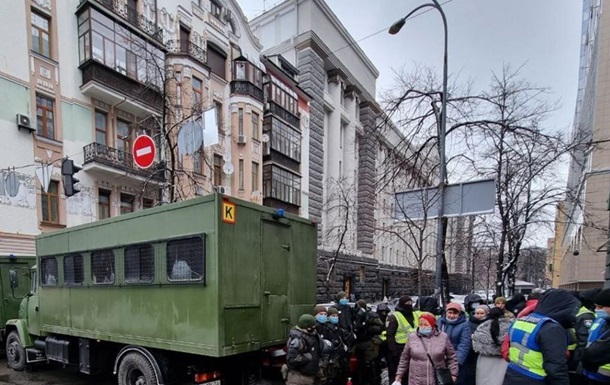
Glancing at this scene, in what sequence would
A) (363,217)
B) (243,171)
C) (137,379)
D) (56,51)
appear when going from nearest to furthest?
1. (137,379)
2. (56,51)
3. (243,171)
4. (363,217)

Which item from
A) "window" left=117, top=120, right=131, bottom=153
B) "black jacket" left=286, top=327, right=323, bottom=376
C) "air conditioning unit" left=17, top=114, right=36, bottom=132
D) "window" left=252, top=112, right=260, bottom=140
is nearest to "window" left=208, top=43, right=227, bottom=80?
A: "window" left=252, top=112, right=260, bottom=140

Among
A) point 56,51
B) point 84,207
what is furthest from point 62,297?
Result: point 56,51

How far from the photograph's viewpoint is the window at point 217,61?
21875 millimetres

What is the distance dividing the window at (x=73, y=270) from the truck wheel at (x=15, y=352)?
286cm

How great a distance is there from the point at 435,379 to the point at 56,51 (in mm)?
18290

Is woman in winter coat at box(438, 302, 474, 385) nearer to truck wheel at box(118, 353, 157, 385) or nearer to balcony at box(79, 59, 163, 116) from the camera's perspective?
truck wheel at box(118, 353, 157, 385)

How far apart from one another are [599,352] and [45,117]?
1835 centimetres

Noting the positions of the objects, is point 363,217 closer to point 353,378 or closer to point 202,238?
point 353,378

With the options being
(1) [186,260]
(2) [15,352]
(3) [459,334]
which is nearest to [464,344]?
(3) [459,334]

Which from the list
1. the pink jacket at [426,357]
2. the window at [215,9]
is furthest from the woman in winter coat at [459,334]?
A: the window at [215,9]

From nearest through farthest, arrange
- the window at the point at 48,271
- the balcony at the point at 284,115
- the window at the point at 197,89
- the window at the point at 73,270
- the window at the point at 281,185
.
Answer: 1. the window at the point at 73,270
2. the window at the point at 48,271
3. the window at the point at 197,89
4. the window at the point at 281,185
5. the balcony at the point at 284,115

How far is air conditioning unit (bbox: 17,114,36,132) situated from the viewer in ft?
45.8

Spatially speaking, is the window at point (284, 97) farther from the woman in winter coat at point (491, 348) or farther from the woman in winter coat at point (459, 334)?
the woman in winter coat at point (491, 348)

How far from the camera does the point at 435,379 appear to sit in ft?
13.9
